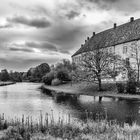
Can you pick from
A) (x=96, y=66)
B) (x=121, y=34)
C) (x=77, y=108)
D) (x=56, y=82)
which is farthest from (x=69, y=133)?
(x=56, y=82)

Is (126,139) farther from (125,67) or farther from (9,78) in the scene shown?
(9,78)

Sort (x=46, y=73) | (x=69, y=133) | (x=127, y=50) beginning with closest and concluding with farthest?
(x=69, y=133) < (x=127, y=50) < (x=46, y=73)

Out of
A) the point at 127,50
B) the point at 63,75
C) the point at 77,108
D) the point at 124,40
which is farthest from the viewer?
the point at 63,75

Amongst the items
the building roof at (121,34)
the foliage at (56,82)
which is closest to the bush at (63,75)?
the foliage at (56,82)

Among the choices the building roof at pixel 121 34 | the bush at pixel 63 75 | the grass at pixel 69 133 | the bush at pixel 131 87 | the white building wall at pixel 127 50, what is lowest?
the grass at pixel 69 133

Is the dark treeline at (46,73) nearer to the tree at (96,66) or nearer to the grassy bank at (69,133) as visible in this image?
the tree at (96,66)

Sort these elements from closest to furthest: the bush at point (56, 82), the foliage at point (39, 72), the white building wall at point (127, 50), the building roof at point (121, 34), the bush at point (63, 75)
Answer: the white building wall at point (127, 50) → the building roof at point (121, 34) → the bush at point (56, 82) → the bush at point (63, 75) → the foliage at point (39, 72)

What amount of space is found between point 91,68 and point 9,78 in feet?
355

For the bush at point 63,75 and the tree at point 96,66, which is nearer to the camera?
the tree at point 96,66

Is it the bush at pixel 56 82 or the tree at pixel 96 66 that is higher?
the tree at pixel 96 66

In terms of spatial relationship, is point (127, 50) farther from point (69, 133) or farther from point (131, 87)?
point (69, 133)

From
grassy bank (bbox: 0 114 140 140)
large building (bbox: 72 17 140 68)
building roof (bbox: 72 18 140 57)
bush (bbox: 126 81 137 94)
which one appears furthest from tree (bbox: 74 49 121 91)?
grassy bank (bbox: 0 114 140 140)

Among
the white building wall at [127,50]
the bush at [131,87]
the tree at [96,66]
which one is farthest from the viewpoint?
the white building wall at [127,50]

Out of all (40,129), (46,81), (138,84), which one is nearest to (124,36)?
(138,84)
